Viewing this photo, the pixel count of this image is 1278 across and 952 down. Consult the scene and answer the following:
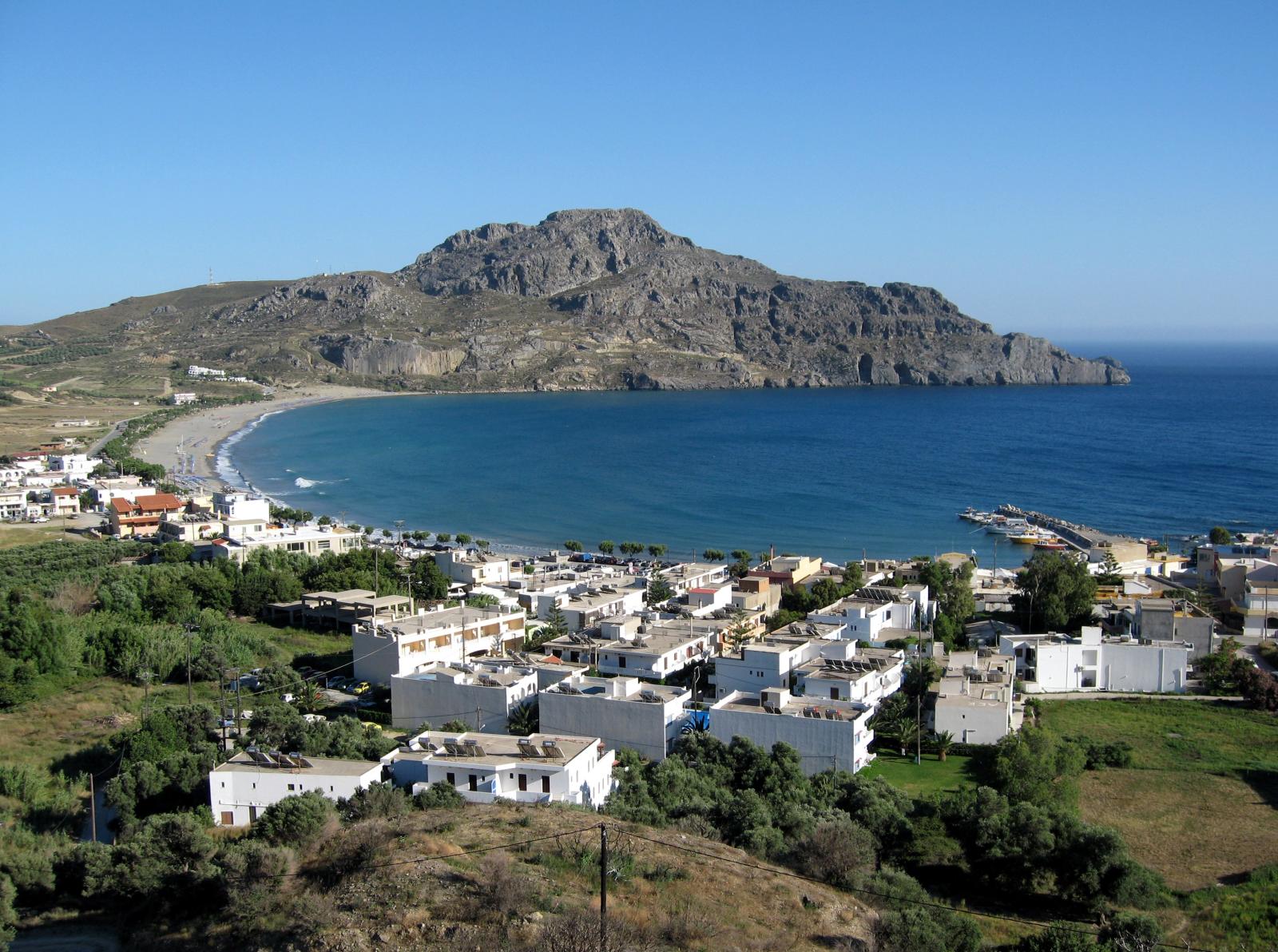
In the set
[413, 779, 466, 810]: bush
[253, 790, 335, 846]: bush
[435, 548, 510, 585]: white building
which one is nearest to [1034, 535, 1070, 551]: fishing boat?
[435, 548, 510, 585]: white building

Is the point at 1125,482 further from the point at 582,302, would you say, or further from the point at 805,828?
the point at 582,302

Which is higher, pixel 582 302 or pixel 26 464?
pixel 582 302

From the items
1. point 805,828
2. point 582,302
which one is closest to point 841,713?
point 805,828

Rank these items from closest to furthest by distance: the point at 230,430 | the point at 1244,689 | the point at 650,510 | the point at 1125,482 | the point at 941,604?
the point at 1244,689 → the point at 941,604 → the point at 650,510 → the point at 1125,482 → the point at 230,430

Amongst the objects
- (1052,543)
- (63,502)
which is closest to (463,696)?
(1052,543)

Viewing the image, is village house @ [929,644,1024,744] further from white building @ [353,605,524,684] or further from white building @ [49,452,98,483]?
white building @ [49,452,98,483]

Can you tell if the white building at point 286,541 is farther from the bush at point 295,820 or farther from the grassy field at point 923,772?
the grassy field at point 923,772

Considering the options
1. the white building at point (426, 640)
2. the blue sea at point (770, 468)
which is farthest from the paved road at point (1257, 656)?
the blue sea at point (770, 468)

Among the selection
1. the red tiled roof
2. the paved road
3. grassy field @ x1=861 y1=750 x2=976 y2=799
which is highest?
the red tiled roof
